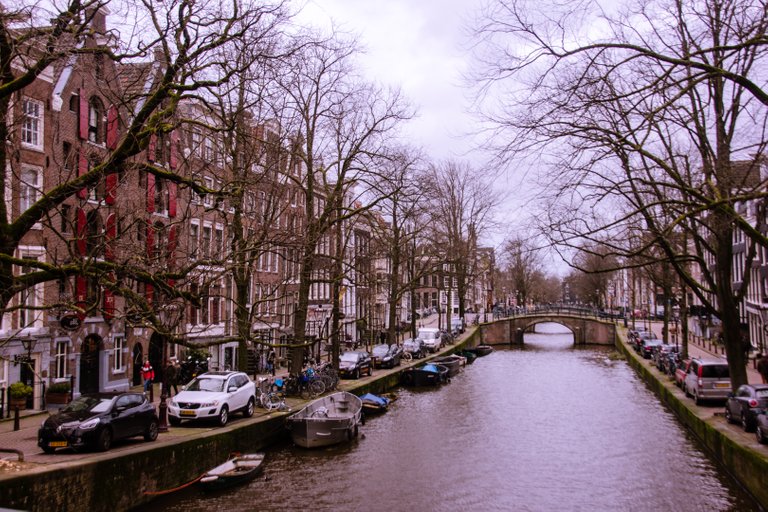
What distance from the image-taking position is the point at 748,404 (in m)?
20.0

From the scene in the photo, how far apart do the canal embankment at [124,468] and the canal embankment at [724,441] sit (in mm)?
14294

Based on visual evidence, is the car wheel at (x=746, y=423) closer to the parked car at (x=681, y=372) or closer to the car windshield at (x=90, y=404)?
the parked car at (x=681, y=372)

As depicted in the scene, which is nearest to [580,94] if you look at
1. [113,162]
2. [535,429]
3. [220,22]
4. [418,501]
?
[220,22]

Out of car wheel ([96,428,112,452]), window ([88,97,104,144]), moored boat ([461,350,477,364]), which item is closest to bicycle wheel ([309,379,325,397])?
car wheel ([96,428,112,452])

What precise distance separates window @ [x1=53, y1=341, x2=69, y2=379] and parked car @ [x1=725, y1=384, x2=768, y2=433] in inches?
946

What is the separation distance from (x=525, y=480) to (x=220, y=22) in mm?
15422

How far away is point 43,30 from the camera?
1136 centimetres

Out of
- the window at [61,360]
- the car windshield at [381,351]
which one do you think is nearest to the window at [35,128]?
the window at [61,360]

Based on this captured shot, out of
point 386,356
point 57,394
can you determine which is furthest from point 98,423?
point 386,356

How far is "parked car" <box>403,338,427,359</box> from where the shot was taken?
50.7 meters

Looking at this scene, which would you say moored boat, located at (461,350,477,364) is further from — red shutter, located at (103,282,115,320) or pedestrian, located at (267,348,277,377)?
red shutter, located at (103,282,115,320)

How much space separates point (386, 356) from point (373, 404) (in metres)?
12.5

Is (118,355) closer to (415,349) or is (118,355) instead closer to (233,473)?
(233,473)

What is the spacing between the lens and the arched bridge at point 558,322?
81500 millimetres
